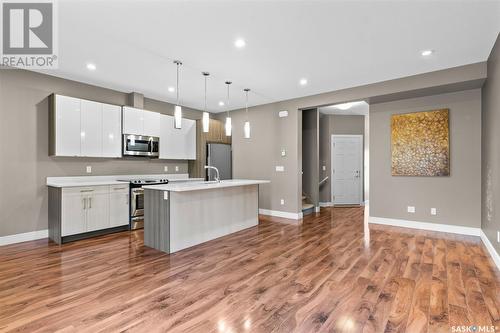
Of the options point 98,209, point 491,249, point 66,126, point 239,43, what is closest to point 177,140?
point 66,126

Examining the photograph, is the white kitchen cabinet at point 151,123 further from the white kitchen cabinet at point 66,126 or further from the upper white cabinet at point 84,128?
the white kitchen cabinet at point 66,126

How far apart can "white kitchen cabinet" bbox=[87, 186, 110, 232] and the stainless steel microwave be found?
98cm

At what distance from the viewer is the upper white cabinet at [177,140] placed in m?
5.81

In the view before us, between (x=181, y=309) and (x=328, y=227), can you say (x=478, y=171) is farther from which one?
(x=181, y=309)

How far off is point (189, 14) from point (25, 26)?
1991 mm

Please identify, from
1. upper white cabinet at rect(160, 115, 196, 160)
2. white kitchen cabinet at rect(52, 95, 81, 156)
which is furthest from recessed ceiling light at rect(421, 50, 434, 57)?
white kitchen cabinet at rect(52, 95, 81, 156)

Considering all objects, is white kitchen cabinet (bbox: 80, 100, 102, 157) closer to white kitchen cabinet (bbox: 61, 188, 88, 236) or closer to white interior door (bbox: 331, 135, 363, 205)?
white kitchen cabinet (bbox: 61, 188, 88, 236)

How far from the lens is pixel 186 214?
12.2 ft

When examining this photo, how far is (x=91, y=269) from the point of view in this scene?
2965 millimetres

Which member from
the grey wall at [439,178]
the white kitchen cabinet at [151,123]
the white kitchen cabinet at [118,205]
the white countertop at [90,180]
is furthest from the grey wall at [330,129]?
the white kitchen cabinet at [118,205]

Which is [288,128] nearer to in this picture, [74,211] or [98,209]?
[98,209]

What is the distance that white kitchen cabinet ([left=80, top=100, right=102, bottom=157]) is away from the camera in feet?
14.8

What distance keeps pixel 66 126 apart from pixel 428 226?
270 inches

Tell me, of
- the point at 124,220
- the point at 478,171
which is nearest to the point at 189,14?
the point at 124,220
